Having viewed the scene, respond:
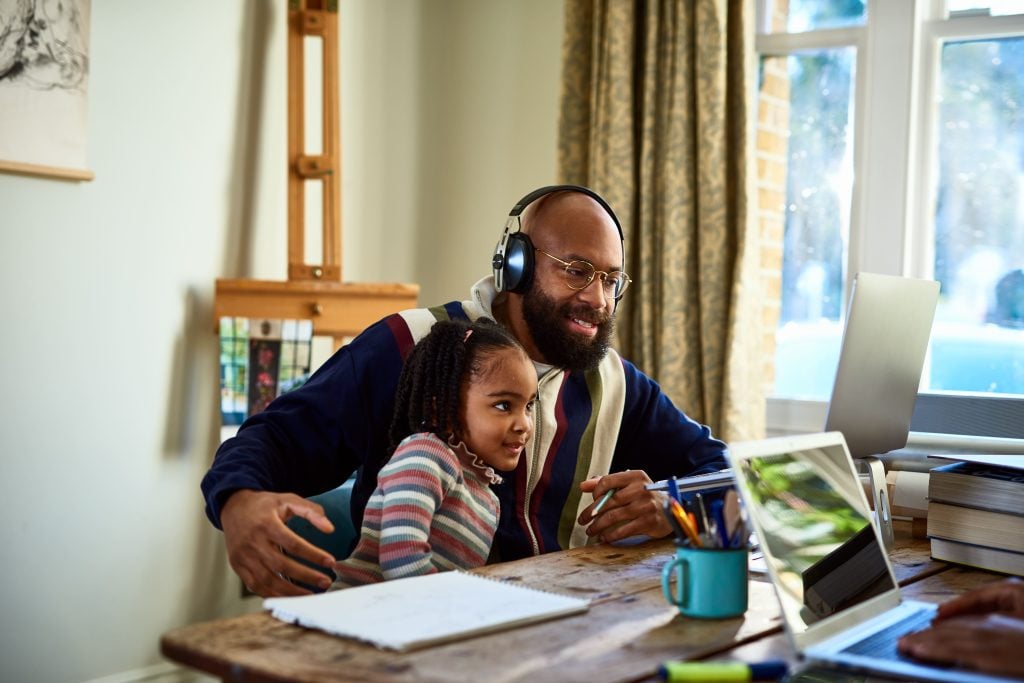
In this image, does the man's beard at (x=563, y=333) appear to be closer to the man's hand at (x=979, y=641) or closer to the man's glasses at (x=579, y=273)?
the man's glasses at (x=579, y=273)

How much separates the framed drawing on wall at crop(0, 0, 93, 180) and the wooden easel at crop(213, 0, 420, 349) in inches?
22.4

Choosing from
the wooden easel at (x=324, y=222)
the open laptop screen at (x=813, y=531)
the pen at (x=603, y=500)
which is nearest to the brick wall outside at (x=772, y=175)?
the wooden easel at (x=324, y=222)

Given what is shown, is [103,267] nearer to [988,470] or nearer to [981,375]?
[988,470]

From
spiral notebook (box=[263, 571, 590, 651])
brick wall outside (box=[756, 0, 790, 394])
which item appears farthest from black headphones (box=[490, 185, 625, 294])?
brick wall outside (box=[756, 0, 790, 394])

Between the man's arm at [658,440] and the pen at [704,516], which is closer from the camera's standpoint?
the pen at [704,516]

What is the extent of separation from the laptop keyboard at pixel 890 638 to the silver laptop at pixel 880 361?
1.51 feet

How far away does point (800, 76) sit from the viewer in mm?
3521

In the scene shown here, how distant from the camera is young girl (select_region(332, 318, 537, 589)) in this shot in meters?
1.47

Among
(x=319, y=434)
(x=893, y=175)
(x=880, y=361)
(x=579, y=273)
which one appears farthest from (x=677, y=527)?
(x=893, y=175)

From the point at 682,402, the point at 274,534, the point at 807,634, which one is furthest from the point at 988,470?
the point at 682,402

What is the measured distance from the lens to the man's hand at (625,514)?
161cm

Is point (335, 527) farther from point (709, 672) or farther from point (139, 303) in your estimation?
point (139, 303)

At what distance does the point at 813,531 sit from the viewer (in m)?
1.18

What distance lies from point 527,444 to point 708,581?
713 mm
